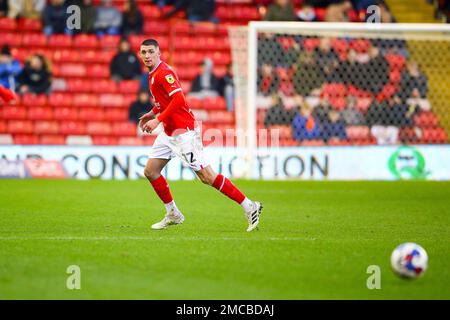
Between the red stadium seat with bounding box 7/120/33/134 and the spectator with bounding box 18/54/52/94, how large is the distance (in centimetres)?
66

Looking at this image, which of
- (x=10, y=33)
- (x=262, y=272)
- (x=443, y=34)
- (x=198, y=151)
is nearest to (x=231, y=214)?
(x=198, y=151)

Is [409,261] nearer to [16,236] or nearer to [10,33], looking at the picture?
[16,236]

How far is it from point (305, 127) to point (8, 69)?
6.19 meters

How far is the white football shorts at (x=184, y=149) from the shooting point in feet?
33.8

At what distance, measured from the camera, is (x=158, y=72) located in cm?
1025

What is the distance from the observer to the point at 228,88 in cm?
2142

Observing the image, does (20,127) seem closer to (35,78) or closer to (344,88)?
(35,78)

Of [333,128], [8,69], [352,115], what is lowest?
[333,128]

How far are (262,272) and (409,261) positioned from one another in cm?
112

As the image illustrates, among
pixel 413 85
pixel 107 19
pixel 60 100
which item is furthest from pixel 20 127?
pixel 413 85

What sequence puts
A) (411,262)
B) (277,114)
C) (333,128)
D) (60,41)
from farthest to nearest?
(60,41), (277,114), (333,128), (411,262)

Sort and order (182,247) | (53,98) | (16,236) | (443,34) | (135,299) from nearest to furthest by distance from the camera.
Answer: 1. (135,299)
2. (182,247)
3. (16,236)
4. (443,34)
5. (53,98)

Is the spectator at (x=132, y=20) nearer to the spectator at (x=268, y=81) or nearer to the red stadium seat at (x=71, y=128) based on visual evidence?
the red stadium seat at (x=71, y=128)

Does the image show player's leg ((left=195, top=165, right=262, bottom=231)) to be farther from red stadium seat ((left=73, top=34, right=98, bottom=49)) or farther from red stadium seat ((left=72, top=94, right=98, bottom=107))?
red stadium seat ((left=73, top=34, right=98, bottom=49))
